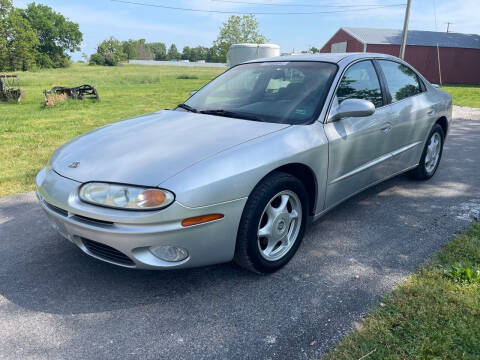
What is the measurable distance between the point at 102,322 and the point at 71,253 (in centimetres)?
98

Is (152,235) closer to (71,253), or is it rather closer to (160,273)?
(160,273)

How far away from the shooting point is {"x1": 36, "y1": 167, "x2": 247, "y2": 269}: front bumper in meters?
2.12

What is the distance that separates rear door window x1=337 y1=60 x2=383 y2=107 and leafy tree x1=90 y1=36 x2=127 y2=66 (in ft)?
256

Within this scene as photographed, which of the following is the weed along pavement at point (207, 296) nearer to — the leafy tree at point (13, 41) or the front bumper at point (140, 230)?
the front bumper at point (140, 230)

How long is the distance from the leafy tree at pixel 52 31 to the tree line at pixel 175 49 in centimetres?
603

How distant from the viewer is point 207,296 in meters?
2.46

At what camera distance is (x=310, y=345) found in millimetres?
2004

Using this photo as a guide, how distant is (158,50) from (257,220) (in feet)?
466

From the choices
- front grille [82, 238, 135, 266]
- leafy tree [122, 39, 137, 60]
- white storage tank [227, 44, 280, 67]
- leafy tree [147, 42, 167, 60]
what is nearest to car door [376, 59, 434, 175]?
front grille [82, 238, 135, 266]

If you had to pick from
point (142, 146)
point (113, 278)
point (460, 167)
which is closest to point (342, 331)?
point (113, 278)

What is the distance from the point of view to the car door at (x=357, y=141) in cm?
298

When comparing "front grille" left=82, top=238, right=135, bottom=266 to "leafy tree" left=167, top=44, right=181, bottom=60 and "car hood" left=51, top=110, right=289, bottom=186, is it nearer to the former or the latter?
"car hood" left=51, top=110, right=289, bottom=186

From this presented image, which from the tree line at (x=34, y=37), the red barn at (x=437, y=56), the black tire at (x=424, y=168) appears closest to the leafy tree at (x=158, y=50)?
the tree line at (x=34, y=37)

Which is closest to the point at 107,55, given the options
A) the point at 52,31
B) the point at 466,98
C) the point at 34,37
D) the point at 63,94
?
the point at 52,31
